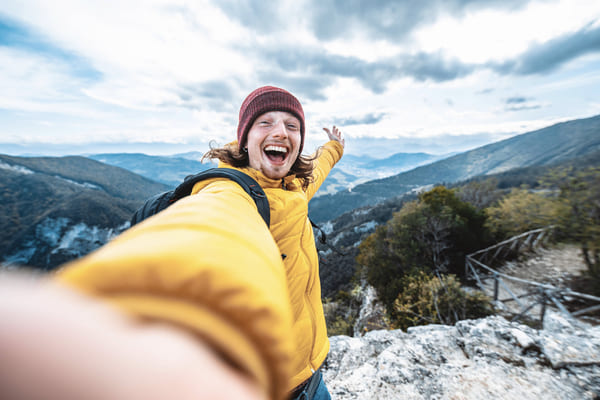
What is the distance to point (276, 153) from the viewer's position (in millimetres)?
2742

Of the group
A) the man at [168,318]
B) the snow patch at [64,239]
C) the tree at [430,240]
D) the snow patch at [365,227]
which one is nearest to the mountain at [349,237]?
the snow patch at [365,227]

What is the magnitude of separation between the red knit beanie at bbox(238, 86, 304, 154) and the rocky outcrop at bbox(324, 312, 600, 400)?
189 inches

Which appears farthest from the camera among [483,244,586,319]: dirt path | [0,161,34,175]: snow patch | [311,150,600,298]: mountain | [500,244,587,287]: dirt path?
[0,161,34,175]: snow patch

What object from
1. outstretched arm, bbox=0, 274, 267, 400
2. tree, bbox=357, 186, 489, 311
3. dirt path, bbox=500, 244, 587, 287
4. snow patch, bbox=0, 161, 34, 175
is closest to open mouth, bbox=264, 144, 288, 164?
outstretched arm, bbox=0, 274, 267, 400

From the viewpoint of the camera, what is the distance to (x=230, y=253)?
32.3 inches

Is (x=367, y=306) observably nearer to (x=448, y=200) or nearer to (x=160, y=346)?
(x=448, y=200)

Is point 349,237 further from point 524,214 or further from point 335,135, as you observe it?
Result: point 335,135

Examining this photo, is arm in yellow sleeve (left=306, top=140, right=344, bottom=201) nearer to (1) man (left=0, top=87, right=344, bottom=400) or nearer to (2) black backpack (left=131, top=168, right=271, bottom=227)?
(2) black backpack (left=131, top=168, right=271, bottom=227)

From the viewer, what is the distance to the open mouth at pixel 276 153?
2.62m

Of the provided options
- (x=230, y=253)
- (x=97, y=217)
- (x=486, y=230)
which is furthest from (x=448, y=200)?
(x=97, y=217)

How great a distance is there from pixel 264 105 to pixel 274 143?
1.91 ft

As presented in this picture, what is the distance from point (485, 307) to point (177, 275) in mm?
12706

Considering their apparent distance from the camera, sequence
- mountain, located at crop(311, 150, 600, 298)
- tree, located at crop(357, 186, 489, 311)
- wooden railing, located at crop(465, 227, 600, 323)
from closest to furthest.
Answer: wooden railing, located at crop(465, 227, 600, 323), mountain, located at crop(311, 150, 600, 298), tree, located at crop(357, 186, 489, 311)

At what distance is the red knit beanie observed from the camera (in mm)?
2873
